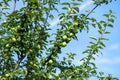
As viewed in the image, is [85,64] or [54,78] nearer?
[54,78]

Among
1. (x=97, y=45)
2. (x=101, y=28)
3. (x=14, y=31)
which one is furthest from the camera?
(x=97, y=45)

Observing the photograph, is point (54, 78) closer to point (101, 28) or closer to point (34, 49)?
point (34, 49)

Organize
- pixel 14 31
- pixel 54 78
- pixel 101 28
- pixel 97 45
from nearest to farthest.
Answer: pixel 54 78, pixel 14 31, pixel 101 28, pixel 97 45

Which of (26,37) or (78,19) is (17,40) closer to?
(26,37)

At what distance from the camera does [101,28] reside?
27.2ft

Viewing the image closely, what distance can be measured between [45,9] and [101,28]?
5.45 ft

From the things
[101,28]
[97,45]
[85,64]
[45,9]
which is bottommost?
[85,64]

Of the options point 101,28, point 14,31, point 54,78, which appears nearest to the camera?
point 54,78

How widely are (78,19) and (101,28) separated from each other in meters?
0.84

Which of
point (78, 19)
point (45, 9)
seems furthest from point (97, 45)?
point (45, 9)

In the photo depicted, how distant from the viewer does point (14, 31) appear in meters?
7.58

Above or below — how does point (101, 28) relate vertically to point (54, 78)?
above

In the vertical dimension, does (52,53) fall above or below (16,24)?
below

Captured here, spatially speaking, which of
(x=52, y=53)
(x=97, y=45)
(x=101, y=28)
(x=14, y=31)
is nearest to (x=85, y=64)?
(x=97, y=45)
